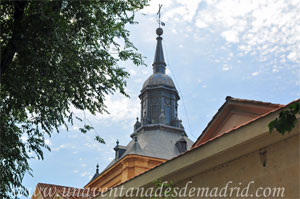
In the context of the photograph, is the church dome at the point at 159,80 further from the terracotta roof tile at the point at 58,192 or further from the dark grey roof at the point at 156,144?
the terracotta roof tile at the point at 58,192

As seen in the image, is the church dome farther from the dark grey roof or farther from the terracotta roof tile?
the terracotta roof tile

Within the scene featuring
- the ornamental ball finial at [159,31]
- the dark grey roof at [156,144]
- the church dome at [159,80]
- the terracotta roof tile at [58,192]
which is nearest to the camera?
the terracotta roof tile at [58,192]

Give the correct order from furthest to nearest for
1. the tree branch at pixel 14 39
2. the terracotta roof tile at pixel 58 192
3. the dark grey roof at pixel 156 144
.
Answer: the dark grey roof at pixel 156 144 < the terracotta roof tile at pixel 58 192 < the tree branch at pixel 14 39

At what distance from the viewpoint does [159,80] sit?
39250 mm

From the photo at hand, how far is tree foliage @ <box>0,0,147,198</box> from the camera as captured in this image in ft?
33.0

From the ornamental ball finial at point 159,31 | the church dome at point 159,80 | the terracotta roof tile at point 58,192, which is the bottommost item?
the terracotta roof tile at point 58,192

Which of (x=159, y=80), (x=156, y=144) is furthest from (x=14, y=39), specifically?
(x=159, y=80)

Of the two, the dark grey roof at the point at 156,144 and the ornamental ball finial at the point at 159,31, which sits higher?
the ornamental ball finial at the point at 159,31

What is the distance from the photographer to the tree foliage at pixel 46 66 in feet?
33.0

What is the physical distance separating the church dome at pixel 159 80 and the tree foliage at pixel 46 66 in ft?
87.1

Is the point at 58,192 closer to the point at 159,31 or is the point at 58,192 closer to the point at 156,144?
the point at 156,144

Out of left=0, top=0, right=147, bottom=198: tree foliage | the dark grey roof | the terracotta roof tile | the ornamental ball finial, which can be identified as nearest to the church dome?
the dark grey roof

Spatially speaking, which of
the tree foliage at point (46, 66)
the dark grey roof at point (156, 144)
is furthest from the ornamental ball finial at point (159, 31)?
the tree foliage at point (46, 66)

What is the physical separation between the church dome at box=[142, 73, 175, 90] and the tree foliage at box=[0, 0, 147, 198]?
26562 millimetres
